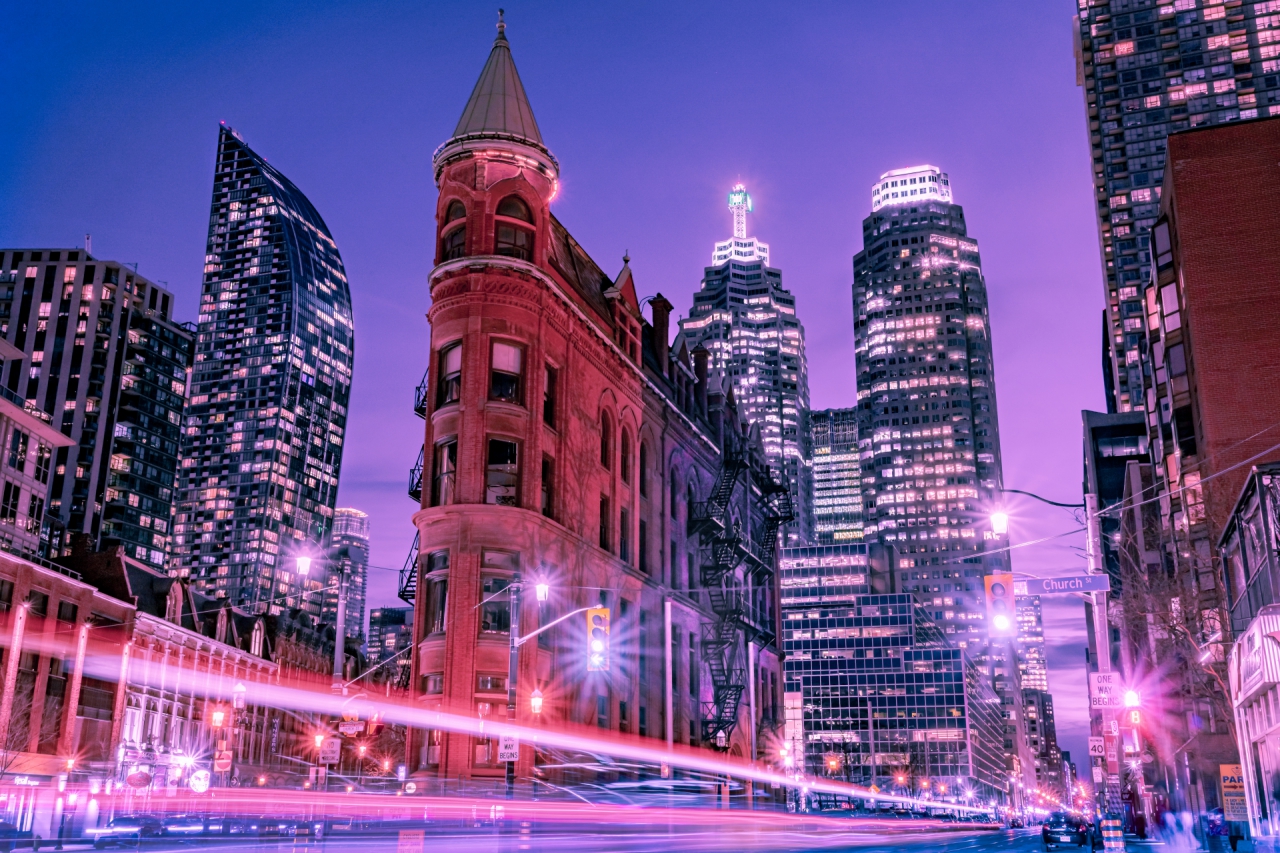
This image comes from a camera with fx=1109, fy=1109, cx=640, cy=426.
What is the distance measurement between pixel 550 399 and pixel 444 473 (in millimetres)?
6701

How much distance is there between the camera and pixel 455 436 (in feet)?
149

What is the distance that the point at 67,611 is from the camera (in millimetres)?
64250

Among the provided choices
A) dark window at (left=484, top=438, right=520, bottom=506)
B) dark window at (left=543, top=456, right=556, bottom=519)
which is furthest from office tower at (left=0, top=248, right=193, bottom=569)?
dark window at (left=484, top=438, right=520, bottom=506)

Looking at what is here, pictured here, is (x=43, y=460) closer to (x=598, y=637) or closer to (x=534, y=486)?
(x=534, y=486)

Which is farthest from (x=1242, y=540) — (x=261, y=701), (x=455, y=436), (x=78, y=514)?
(x=78, y=514)

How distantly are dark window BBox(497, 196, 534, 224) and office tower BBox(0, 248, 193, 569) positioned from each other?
142577mm

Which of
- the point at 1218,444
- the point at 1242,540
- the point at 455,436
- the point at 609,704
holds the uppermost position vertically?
the point at 1218,444

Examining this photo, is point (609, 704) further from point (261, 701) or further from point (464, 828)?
point (261, 701)

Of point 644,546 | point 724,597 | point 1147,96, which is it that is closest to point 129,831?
point 644,546

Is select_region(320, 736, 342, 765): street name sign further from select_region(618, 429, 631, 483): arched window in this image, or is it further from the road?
select_region(618, 429, 631, 483): arched window

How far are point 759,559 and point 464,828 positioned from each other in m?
47.9

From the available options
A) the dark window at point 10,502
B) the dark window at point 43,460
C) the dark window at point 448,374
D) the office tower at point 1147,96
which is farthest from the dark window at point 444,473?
the office tower at point 1147,96

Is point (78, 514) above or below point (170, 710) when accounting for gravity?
above

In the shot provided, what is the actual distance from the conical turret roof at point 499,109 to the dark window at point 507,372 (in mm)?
9368
